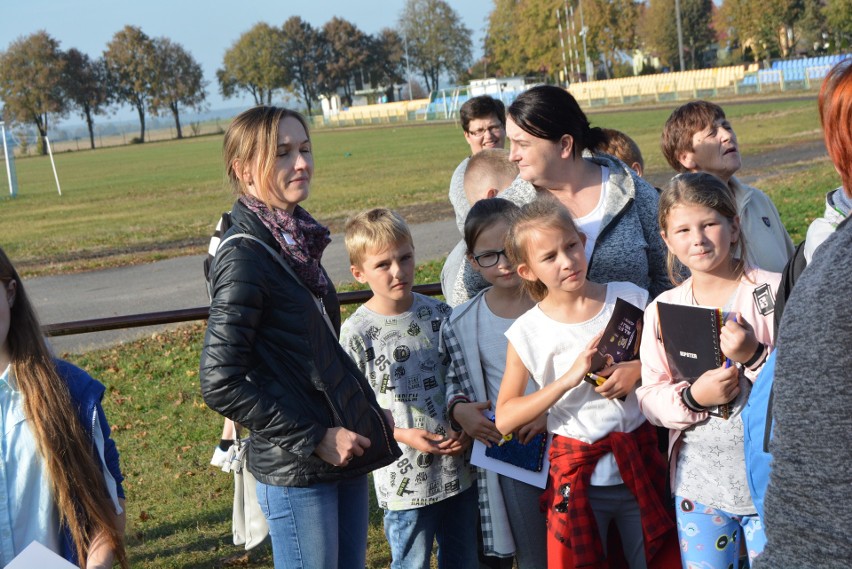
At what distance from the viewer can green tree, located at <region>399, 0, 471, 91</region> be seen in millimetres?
132375

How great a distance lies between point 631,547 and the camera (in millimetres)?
3529

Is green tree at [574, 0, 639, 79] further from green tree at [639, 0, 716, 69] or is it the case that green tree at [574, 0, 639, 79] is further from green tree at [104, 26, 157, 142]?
green tree at [104, 26, 157, 142]

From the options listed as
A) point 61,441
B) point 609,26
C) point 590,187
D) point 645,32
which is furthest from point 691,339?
point 645,32

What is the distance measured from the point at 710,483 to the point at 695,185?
3.45ft

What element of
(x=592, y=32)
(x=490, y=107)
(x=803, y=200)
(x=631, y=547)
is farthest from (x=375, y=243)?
(x=592, y=32)

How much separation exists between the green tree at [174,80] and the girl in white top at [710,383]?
126611mm

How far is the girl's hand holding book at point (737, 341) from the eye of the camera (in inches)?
118

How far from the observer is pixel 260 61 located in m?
138

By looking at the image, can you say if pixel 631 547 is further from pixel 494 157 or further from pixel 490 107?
pixel 490 107

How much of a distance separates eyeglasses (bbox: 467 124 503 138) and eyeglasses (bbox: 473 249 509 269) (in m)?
2.99

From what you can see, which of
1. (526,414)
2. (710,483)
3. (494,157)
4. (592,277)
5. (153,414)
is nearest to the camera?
(710,483)

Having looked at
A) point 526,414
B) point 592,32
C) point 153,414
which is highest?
point 592,32

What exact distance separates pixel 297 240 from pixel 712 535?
1761 millimetres

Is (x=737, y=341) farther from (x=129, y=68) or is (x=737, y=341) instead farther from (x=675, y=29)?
(x=129, y=68)
